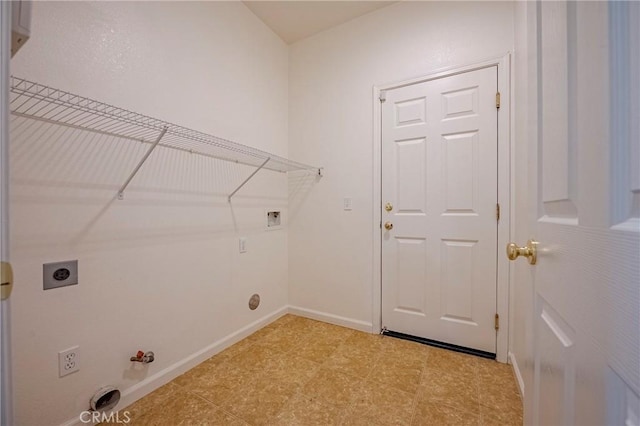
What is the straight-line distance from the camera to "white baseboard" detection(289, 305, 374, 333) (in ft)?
7.10

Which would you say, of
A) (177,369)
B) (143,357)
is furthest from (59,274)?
(177,369)

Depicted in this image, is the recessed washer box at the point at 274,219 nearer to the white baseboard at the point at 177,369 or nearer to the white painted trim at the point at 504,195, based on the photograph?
the white baseboard at the point at 177,369

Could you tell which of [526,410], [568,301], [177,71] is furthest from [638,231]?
[177,71]

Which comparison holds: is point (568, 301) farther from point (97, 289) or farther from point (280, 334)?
point (280, 334)

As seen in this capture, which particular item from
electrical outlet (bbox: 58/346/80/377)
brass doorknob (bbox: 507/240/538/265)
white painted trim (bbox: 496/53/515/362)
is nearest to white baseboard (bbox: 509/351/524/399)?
white painted trim (bbox: 496/53/515/362)

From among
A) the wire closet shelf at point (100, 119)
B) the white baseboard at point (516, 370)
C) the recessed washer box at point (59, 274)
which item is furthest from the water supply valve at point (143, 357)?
the white baseboard at point (516, 370)

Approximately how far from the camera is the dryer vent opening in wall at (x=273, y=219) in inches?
91.9

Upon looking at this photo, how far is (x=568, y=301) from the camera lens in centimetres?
47

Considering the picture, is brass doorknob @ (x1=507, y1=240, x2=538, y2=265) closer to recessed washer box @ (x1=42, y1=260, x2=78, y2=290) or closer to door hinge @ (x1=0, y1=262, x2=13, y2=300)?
door hinge @ (x1=0, y1=262, x2=13, y2=300)

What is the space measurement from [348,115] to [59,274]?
2.13 m

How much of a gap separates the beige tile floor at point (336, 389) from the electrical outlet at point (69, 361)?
14.9 inches

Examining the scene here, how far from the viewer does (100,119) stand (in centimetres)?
122

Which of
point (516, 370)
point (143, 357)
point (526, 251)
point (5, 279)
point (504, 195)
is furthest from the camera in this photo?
point (504, 195)

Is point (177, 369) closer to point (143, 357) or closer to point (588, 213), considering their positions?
point (143, 357)
